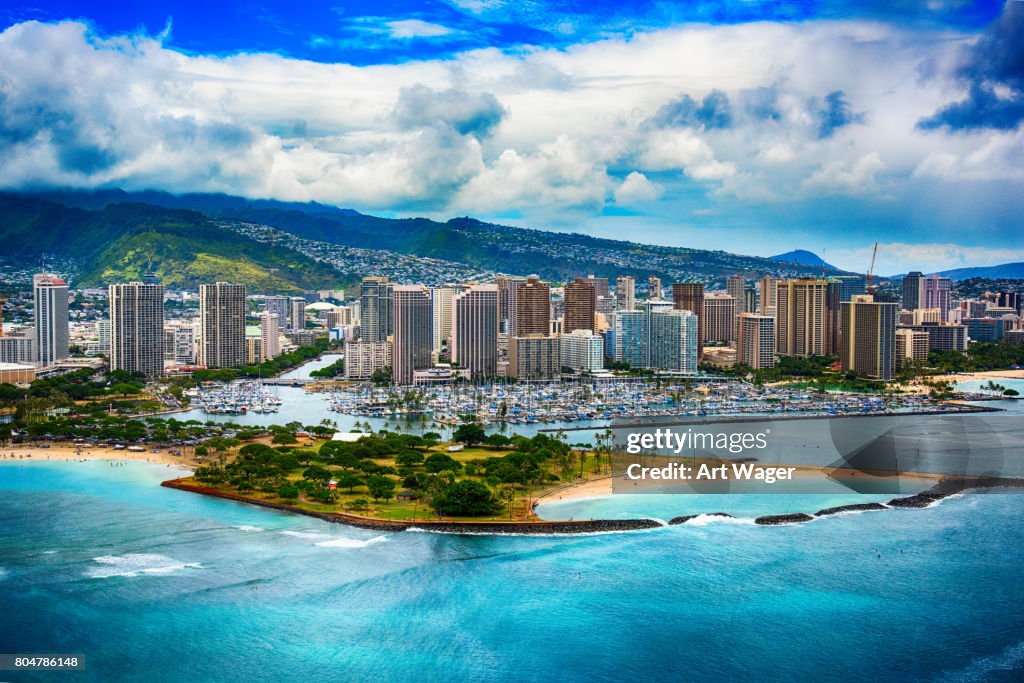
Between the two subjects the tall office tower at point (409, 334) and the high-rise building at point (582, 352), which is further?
the high-rise building at point (582, 352)

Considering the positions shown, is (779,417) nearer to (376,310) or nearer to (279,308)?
(376,310)

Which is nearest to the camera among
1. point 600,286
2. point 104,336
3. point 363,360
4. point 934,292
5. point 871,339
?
point 871,339

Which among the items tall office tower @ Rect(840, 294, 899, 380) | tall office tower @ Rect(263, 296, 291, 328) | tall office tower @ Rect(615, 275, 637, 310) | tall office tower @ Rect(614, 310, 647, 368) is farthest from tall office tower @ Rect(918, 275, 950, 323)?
tall office tower @ Rect(263, 296, 291, 328)

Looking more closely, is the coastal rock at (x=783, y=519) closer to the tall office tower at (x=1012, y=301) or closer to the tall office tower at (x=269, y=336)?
the tall office tower at (x=269, y=336)

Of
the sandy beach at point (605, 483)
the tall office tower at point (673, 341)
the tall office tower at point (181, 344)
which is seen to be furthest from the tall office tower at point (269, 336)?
the sandy beach at point (605, 483)

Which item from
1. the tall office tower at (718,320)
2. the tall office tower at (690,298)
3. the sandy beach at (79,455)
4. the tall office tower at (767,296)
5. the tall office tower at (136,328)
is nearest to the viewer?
the sandy beach at (79,455)

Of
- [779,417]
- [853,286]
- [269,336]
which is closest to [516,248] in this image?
[853,286]
